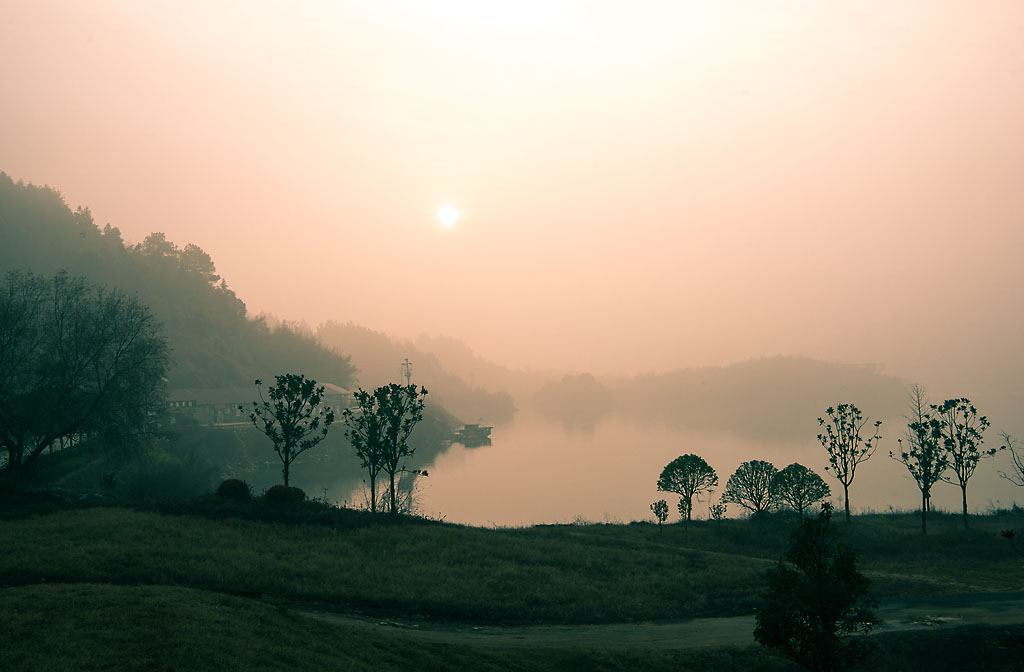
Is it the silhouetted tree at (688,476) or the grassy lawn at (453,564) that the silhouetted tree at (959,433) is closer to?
the grassy lawn at (453,564)

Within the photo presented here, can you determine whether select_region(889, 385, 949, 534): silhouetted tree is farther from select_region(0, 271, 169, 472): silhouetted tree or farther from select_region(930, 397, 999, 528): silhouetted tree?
select_region(0, 271, 169, 472): silhouetted tree

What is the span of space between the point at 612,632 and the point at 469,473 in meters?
112

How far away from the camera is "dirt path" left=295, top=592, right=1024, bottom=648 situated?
2497 cm

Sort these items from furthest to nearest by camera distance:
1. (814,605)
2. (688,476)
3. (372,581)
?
(688,476) < (372,581) < (814,605)

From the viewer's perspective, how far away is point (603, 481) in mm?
126375

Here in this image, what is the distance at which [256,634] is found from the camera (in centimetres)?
1917

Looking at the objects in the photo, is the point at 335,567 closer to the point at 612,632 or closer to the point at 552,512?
the point at 612,632

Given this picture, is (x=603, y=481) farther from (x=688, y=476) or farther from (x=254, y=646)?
(x=254, y=646)

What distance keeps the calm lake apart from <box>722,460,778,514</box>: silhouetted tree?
912cm

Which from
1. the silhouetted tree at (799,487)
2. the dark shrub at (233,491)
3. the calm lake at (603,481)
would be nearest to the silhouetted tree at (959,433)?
the silhouetted tree at (799,487)

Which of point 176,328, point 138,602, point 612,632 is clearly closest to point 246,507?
point 138,602

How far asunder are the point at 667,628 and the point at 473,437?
166 metres

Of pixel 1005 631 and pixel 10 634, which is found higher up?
pixel 10 634

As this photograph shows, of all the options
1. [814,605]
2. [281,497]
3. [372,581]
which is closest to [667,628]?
[814,605]
